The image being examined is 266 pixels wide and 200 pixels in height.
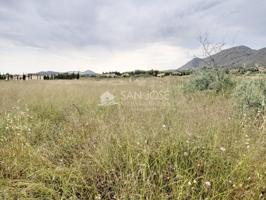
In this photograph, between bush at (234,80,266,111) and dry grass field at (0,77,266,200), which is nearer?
dry grass field at (0,77,266,200)

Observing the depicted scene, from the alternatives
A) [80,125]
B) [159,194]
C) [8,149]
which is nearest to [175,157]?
[159,194]

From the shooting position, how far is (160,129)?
299cm

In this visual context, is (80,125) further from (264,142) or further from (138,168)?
(264,142)

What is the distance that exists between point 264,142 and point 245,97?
271 cm

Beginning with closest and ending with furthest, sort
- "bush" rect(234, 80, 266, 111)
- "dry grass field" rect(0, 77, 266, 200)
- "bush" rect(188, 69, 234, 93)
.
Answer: "dry grass field" rect(0, 77, 266, 200) → "bush" rect(234, 80, 266, 111) → "bush" rect(188, 69, 234, 93)

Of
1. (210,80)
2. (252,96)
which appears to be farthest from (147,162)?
(210,80)

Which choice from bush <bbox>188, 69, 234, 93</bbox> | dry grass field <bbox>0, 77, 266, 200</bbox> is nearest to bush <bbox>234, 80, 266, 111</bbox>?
dry grass field <bbox>0, 77, 266, 200</bbox>

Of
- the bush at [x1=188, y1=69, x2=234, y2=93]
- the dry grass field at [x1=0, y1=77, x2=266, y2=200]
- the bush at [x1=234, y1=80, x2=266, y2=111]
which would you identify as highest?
the bush at [x1=188, y1=69, x2=234, y2=93]

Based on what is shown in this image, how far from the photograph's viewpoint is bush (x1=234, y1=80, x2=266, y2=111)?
4.94 meters

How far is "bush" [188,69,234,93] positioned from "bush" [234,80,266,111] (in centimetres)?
242

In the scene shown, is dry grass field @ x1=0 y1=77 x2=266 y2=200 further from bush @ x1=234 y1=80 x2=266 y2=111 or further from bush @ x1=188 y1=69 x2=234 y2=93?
bush @ x1=188 y1=69 x2=234 y2=93

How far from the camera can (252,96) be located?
5176 millimetres

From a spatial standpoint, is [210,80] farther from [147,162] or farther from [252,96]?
[147,162]

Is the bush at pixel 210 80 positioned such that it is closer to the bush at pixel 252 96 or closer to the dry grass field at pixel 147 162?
the bush at pixel 252 96
